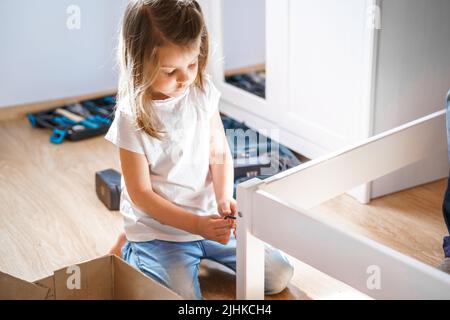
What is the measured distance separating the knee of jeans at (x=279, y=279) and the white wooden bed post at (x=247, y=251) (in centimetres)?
18

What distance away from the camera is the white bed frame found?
107cm

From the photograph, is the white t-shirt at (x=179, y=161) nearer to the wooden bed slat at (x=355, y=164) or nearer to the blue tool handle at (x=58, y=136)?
the wooden bed slat at (x=355, y=164)

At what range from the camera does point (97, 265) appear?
4.36 ft

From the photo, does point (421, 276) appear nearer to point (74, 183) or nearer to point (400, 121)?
point (400, 121)

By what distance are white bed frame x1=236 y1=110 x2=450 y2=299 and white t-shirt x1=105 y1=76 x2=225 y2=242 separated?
0.27 metres

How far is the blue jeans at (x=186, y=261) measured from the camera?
4.99ft

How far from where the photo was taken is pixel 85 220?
1920mm

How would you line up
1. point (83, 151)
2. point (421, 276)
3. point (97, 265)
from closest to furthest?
1. point (421, 276)
2. point (97, 265)
3. point (83, 151)

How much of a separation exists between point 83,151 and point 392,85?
1.04m

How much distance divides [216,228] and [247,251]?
0.17m

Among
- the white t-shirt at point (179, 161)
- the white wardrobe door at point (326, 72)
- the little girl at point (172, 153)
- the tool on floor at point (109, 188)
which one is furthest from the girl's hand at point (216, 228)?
the white wardrobe door at point (326, 72)

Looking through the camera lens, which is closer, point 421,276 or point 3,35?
point 421,276

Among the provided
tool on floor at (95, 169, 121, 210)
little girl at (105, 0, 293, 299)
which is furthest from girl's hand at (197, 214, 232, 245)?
tool on floor at (95, 169, 121, 210)
